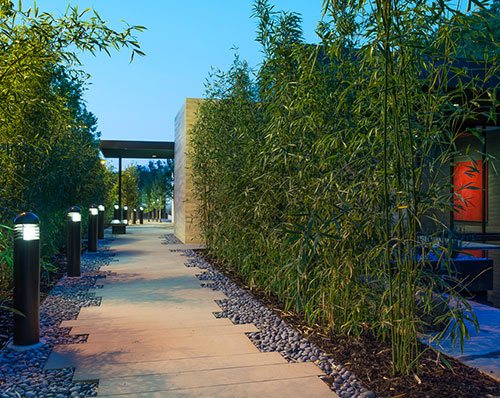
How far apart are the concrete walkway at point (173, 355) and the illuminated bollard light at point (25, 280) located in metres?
0.22

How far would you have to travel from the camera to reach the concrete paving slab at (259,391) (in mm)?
2051

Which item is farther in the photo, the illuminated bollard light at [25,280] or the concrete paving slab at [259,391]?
the illuminated bollard light at [25,280]

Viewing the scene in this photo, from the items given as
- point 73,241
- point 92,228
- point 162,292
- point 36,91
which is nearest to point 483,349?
point 162,292

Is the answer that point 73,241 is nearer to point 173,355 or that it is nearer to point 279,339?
point 173,355

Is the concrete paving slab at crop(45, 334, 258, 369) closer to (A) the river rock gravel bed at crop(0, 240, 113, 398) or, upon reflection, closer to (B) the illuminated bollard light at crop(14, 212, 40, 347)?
(A) the river rock gravel bed at crop(0, 240, 113, 398)

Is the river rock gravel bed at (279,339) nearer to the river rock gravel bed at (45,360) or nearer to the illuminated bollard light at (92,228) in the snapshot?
the river rock gravel bed at (45,360)

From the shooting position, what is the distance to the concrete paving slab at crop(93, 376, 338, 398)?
2.05m

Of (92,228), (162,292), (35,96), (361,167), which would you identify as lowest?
(162,292)

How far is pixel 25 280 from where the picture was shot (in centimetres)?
271

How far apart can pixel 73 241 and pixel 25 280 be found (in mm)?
2672

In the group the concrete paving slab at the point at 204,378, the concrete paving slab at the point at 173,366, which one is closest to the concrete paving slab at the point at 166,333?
the concrete paving slab at the point at 173,366

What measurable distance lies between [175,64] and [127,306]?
49.5 metres

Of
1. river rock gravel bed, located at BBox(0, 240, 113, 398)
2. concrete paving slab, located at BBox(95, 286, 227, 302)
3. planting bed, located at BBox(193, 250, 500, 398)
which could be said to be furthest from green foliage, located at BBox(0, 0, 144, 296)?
planting bed, located at BBox(193, 250, 500, 398)

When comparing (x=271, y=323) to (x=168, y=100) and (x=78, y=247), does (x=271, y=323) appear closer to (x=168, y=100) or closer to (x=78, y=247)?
(x=78, y=247)
